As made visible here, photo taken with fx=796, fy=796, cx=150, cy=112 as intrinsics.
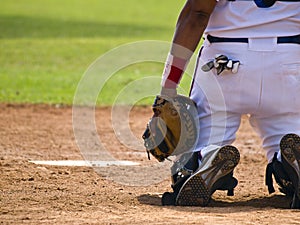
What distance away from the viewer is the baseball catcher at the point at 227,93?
455 cm

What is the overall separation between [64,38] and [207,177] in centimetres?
1224

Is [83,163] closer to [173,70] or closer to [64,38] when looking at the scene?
[173,70]

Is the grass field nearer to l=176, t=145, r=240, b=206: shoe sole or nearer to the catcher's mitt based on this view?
the catcher's mitt

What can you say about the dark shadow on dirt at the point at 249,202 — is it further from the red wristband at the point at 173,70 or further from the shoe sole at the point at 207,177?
the red wristband at the point at 173,70

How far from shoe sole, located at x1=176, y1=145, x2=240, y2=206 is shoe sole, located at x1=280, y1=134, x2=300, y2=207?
0.27 meters

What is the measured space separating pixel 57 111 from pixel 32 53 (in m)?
5.09

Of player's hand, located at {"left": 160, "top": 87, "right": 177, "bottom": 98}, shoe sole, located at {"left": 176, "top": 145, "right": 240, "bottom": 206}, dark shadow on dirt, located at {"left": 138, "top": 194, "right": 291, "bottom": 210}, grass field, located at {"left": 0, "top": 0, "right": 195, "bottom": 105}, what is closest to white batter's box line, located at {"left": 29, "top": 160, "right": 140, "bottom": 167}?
dark shadow on dirt, located at {"left": 138, "top": 194, "right": 291, "bottom": 210}

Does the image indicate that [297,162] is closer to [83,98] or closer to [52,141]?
[52,141]

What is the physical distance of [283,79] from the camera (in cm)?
464

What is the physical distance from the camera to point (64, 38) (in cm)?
1644

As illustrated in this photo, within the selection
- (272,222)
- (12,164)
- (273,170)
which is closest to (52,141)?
(12,164)

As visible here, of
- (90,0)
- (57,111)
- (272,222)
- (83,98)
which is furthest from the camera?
(90,0)

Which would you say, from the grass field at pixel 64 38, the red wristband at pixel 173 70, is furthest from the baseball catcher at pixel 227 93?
the grass field at pixel 64 38

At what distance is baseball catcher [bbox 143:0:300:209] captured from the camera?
455cm
